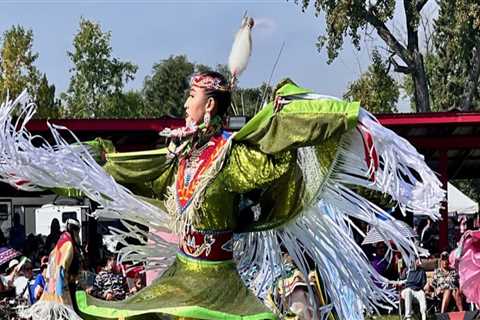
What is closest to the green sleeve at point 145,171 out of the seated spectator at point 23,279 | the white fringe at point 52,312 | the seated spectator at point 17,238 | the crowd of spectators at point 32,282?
the white fringe at point 52,312

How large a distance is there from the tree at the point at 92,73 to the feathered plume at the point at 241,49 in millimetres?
22873

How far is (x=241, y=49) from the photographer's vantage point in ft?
13.5

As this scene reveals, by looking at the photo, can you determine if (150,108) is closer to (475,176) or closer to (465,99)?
(465,99)

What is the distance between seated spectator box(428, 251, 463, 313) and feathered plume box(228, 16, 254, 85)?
790 centimetres

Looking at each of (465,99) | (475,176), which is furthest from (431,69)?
(475,176)

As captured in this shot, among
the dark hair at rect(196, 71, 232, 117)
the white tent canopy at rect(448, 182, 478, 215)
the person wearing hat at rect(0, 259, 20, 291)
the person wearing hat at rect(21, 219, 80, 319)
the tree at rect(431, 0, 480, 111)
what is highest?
the tree at rect(431, 0, 480, 111)

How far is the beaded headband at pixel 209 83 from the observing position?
414 centimetres

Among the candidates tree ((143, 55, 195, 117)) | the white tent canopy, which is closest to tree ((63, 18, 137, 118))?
the white tent canopy

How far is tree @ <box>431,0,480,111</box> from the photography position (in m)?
23.9

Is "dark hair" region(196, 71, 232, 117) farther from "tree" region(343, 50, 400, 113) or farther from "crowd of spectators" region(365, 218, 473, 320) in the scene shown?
"tree" region(343, 50, 400, 113)

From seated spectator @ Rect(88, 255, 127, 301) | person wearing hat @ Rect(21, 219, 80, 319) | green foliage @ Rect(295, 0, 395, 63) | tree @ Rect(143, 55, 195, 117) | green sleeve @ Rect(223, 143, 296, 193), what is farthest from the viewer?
tree @ Rect(143, 55, 195, 117)

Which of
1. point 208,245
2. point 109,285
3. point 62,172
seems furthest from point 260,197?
point 109,285

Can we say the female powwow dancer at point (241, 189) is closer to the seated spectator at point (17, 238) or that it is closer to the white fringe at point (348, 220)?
the white fringe at point (348, 220)

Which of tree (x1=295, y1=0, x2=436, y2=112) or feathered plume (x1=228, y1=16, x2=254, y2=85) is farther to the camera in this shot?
tree (x1=295, y1=0, x2=436, y2=112)
